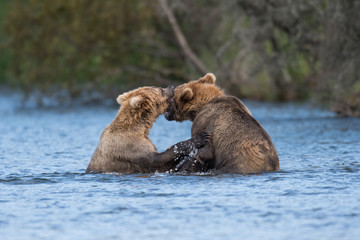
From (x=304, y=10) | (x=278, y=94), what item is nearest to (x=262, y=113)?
(x=304, y=10)

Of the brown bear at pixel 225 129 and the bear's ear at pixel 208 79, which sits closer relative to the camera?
the brown bear at pixel 225 129

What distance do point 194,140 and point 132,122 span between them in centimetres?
91

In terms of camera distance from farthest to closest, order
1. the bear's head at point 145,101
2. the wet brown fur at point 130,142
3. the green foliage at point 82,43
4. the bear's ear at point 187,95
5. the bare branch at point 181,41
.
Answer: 1. the green foliage at point 82,43
2. the bare branch at point 181,41
3. the bear's ear at point 187,95
4. the bear's head at point 145,101
5. the wet brown fur at point 130,142

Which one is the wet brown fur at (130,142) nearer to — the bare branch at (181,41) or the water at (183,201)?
the water at (183,201)

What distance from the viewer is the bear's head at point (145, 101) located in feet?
30.6

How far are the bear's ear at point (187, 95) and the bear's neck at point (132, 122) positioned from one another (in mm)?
568

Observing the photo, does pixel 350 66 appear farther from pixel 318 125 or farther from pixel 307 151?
pixel 307 151

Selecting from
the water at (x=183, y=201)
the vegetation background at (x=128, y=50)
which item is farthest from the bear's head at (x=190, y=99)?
the vegetation background at (x=128, y=50)

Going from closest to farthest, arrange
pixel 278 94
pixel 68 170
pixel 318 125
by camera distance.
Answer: pixel 68 170 → pixel 318 125 → pixel 278 94

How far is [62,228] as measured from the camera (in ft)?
21.3

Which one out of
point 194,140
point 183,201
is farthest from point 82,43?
point 183,201

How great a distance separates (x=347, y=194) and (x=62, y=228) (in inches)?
127

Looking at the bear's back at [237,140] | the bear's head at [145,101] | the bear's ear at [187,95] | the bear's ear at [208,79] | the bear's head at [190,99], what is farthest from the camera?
the bear's ear at [208,79]

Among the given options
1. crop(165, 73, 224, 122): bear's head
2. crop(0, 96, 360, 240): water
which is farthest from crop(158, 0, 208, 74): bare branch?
crop(165, 73, 224, 122): bear's head
